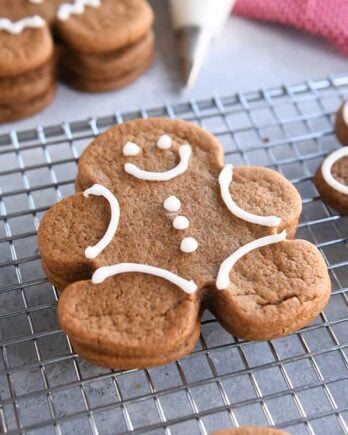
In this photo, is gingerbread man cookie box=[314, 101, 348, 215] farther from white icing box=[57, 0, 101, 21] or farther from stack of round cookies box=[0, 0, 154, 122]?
white icing box=[57, 0, 101, 21]

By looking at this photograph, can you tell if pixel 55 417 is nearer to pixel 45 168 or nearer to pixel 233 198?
pixel 233 198

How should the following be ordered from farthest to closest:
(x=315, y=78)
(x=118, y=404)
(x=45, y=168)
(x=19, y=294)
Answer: (x=315, y=78) → (x=45, y=168) → (x=19, y=294) → (x=118, y=404)

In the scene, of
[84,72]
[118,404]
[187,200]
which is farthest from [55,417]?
[84,72]

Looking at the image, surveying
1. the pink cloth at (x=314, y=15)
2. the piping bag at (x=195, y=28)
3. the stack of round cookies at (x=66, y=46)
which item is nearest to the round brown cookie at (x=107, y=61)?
the stack of round cookies at (x=66, y=46)

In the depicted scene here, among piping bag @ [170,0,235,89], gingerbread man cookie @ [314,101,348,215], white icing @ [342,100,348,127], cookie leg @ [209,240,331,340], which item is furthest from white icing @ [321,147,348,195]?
piping bag @ [170,0,235,89]

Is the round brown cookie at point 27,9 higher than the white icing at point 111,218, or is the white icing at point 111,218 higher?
the white icing at point 111,218

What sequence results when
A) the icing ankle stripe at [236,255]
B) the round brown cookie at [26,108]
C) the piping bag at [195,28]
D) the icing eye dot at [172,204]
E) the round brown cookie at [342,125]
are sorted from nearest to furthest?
1. the icing ankle stripe at [236,255]
2. the icing eye dot at [172,204]
3. the round brown cookie at [342,125]
4. the round brown cookie at [26,108]
5. the piping bag at [195,28]

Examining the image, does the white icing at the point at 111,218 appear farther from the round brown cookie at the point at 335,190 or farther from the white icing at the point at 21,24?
the white icing at the point at 21,24
